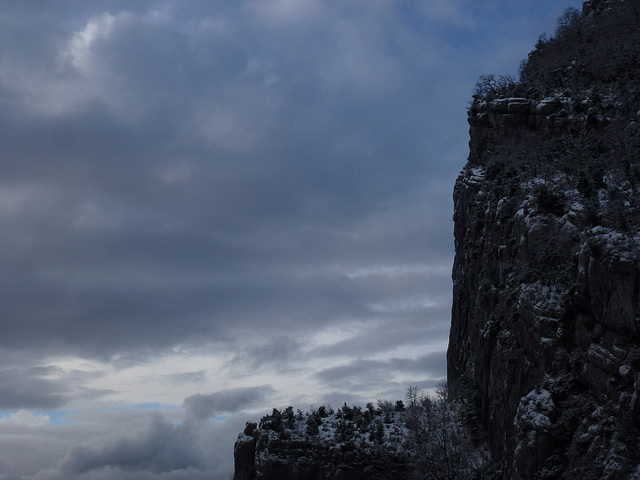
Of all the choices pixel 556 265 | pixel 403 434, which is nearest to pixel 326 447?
pixel 403 434

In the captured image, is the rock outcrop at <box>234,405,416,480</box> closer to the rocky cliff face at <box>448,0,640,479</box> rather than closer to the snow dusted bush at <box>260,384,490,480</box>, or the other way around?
the snow dusted bush at <box>260,384,490,480</box>

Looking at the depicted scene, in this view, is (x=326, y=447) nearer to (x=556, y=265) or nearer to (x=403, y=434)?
(x=403, y=434)

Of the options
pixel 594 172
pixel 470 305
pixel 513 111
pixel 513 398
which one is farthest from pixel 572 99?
pixel 513 398

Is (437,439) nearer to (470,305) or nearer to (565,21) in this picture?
(470,305)

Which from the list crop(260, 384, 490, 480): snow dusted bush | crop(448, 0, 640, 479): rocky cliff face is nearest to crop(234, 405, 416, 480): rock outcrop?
crop(260, 384, 490, 480): snow dusted bush

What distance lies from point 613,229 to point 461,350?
23.0 m

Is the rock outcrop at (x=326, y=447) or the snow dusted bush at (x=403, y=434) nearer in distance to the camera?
the snow dusted bush at (x=403, y=434)

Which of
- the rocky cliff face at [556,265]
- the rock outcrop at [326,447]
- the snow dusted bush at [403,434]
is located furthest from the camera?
the rock outcrop at [326,447]

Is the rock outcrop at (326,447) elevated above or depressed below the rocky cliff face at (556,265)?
below

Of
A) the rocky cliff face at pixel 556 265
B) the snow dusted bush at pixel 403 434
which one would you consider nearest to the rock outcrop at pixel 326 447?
the snow dusted bush at pixel 403 434

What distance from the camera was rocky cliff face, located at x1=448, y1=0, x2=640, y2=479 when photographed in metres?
25.4

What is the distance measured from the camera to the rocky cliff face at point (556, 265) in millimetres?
25391

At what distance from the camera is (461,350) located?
4784 centimetres

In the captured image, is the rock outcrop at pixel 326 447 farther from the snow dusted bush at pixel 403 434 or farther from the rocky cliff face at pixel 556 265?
the rocky cliff face at pixel 556 265
